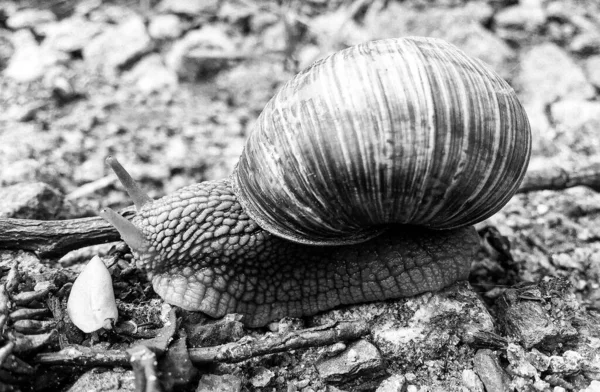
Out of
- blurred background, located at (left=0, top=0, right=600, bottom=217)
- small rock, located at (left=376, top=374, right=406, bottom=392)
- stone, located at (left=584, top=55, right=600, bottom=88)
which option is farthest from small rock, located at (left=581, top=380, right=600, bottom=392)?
stone, located at (left=584, top=55, right=600, bottom=88)

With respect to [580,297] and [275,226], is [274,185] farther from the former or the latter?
[580,297]

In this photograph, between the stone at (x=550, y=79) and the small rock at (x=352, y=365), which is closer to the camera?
the small rock at (x=352, y=365)

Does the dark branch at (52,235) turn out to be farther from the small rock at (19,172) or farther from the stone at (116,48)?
the stone at (116,48)

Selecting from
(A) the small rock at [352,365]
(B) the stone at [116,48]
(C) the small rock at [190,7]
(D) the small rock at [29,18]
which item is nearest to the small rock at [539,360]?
(A) the small rock at [352,365]

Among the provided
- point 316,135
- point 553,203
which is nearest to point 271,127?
→ point 316,135

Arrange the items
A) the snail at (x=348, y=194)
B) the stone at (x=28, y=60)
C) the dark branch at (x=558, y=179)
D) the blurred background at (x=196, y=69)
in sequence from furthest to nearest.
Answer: the stone at (x=28, y=60) < the blurred background at (x=196, y=69) < the dark branch at (x=558, y=179) < the snail at (x=348, y=194)

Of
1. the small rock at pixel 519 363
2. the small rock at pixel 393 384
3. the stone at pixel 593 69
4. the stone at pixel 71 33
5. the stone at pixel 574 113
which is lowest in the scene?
the small rock at pixel 393 384
